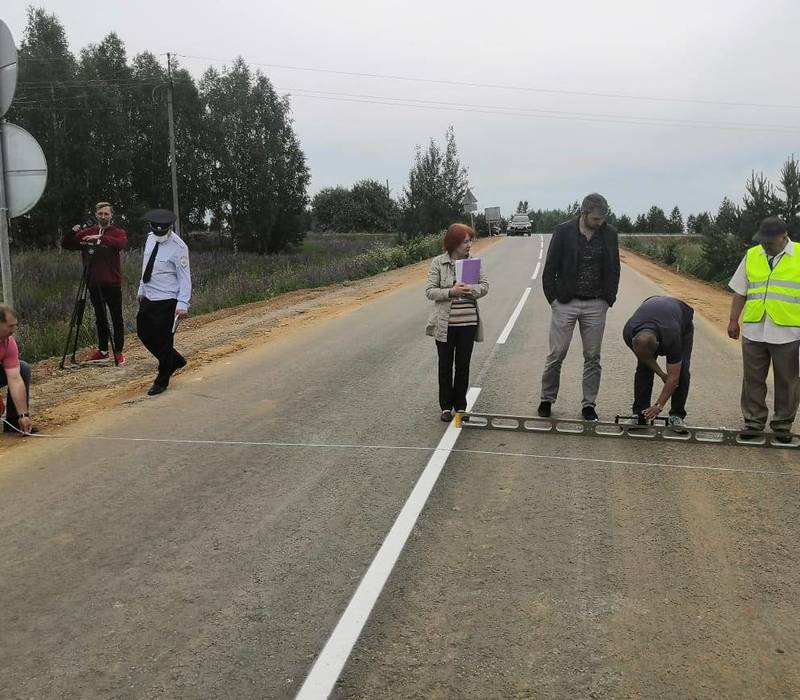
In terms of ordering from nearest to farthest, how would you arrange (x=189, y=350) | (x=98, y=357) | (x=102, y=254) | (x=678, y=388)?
1. (x=678, y=388)
2. (x=102, y=254)
3. (x=98, y=357)
4. (x=189, y=350)

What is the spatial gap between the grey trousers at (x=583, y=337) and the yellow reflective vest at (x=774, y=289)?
1.23 metres

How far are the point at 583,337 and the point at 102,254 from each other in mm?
5917

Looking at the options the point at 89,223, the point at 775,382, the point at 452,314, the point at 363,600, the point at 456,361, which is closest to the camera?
the point at 363,600

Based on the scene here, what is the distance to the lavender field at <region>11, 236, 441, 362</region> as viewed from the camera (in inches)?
468

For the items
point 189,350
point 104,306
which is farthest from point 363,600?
point 189,350

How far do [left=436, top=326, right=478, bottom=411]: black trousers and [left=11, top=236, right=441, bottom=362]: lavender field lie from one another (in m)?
6.59

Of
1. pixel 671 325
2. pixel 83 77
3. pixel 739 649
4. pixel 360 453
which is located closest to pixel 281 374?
pixel 360 453

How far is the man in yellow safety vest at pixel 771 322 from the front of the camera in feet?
19.7

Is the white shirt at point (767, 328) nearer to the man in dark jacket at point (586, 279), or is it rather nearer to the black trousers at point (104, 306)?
the man in dark jacket at point (586, 279)

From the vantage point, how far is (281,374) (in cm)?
873

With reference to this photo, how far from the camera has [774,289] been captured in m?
6.07

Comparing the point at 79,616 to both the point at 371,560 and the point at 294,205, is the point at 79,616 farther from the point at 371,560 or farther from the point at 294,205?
the point at 294,205

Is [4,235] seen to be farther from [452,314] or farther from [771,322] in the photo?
[771,322]

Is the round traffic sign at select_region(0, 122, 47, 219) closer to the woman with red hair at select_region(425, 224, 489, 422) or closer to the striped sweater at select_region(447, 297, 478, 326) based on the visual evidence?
the woman with red hair at select_region(425, 224, 489, 422)
